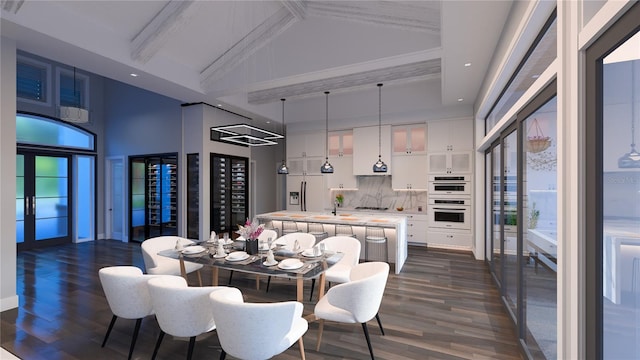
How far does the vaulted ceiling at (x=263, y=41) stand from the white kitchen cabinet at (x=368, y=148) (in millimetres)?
1710

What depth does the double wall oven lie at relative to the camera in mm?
6156

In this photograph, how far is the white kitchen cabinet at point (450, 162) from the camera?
6180mm

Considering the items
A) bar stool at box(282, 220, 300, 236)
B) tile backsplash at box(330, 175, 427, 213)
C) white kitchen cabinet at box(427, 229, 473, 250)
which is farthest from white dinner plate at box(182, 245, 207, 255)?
white kitchen cabinet at box(427, 229, 473, 250)

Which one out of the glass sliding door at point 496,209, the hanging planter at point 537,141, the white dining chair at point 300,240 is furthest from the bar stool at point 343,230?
the hanging planter at point 537,141

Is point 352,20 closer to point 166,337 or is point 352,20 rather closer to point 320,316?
point 320,316

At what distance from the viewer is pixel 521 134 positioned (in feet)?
8.30

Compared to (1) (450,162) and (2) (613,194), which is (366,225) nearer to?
(1) (450,162)

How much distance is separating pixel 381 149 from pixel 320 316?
5.15m

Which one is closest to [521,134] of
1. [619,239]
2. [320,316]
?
[619,239]

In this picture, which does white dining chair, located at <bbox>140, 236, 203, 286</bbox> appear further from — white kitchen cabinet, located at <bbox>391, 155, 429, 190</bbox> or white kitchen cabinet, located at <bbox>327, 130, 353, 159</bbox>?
white kitchen cabinet, located at <bbox>391, 155, 429, 190</bbox>

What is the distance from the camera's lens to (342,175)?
24.8 feet

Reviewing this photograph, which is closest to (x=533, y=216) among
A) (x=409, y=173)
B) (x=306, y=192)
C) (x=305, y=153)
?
(x=409, y=173)

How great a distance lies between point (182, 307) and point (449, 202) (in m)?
5.78

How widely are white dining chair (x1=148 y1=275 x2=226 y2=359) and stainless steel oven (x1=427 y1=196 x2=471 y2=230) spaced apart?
550cm
